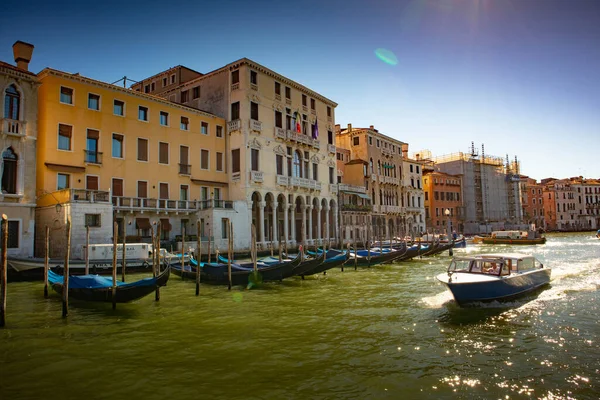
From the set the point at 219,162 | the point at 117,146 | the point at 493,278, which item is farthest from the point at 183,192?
the point at 493,278

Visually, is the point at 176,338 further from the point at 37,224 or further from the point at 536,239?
the point at 536,239

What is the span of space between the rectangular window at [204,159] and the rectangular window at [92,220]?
8.36 m

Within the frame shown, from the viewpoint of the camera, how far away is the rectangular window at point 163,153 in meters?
22.8

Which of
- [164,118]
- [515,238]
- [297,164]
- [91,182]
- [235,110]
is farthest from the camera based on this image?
[515,238]

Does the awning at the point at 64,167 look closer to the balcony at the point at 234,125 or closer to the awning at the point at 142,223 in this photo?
the awning at the point at 142,223

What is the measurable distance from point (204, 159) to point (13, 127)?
1006cm

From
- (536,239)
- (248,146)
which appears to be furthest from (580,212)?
(248,146)

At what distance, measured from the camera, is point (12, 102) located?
17422 millimetres

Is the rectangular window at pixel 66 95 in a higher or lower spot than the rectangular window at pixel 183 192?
higher

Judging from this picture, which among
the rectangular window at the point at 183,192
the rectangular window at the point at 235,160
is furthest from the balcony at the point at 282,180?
the rectangular window at the point at 183,192

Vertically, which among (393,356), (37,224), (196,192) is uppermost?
(196,192)

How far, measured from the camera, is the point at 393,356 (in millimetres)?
6328

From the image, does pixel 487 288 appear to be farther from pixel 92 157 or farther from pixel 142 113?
pixel 142 113

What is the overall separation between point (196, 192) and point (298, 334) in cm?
1814
